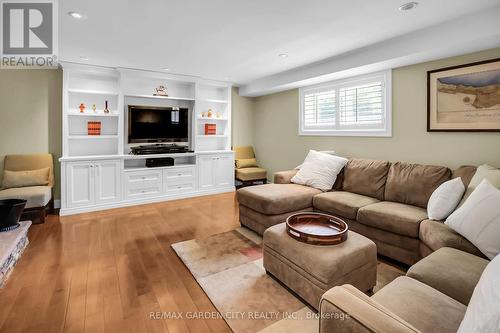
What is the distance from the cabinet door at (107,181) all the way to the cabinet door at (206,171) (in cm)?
151

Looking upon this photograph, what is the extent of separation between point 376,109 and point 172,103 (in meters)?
3.80

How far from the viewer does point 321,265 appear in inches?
71.6

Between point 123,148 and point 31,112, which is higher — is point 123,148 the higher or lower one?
the lower one

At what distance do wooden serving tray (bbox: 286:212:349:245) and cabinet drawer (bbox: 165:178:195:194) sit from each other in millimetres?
3244

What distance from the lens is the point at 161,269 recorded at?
251cm

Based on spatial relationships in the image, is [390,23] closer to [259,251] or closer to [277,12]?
[277,12]

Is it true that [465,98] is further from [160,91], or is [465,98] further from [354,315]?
[160,91]

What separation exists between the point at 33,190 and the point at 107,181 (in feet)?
3.21

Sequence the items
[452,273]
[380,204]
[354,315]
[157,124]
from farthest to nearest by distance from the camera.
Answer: [157,124], [380,204], [452,273], [354,315]

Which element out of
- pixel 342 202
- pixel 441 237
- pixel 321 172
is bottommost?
pixel 441 237

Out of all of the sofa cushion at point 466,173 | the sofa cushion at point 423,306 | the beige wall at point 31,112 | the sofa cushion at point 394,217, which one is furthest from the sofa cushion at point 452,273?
the beige wall at point 31,112

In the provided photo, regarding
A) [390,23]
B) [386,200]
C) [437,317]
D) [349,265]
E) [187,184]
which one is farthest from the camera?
[187,184]

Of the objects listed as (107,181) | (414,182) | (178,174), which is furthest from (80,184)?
(414,182)

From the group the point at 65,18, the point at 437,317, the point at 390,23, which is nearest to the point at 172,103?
the point at 65,18
